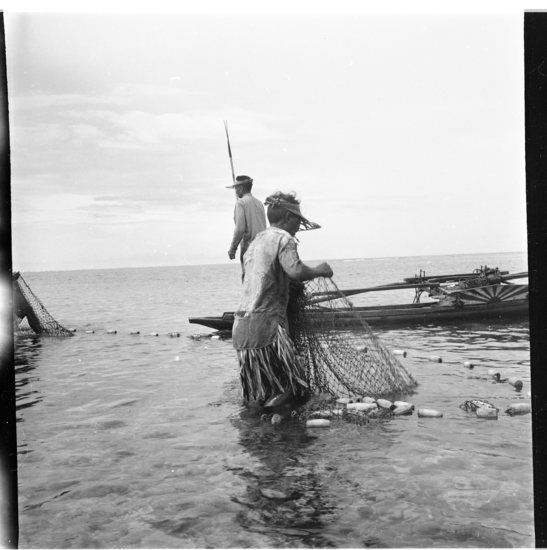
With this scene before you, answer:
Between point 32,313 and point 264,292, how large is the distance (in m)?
13.1

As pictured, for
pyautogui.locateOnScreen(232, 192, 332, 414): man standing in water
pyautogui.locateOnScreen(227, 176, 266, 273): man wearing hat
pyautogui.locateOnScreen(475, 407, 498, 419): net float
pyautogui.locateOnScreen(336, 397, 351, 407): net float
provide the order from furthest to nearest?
pyautogui.locateOnScreen(227, 176, 266, 273): man wearing hat → pyautogui.locateOnScreen(336, 397, 351, 407): net float → pyautogui.locateOnScreen(232, 192, 332, 414): man standing in water → pyautogui.locateOnScreen(475, 407, 498, 419): net float

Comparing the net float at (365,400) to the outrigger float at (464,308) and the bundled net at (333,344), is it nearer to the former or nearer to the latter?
the bundled net at (333,344)

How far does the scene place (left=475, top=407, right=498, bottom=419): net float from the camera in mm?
5773

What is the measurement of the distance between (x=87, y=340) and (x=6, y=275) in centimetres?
1373

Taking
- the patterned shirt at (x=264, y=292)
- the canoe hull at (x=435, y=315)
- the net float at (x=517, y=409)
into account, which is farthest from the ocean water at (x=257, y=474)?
the canoe hull at (x=435, y=315)

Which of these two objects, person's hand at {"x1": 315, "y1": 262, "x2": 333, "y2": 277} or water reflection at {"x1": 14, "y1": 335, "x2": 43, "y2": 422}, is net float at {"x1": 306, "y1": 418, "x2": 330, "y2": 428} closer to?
person's hand at {"x1": 315, "y1": 262, "x2": 333, "y2": 277}

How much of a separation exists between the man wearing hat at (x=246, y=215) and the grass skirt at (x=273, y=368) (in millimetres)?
2895

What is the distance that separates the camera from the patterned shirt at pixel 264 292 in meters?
5.91

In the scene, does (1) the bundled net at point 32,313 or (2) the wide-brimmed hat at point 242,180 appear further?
(1) the bundled net at point 32,313

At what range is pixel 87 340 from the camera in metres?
16.3

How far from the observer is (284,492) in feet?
13.1

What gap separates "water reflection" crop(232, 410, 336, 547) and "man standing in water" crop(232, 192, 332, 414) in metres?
0.68

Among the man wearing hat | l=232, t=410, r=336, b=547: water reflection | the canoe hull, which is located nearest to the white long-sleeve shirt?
the man wearing hat

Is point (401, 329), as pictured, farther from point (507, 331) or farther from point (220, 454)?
point (220, 454)
